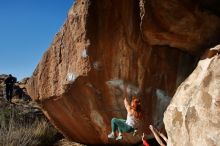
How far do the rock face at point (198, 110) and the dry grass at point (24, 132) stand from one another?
6.15 metres

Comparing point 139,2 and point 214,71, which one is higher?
point 139,2

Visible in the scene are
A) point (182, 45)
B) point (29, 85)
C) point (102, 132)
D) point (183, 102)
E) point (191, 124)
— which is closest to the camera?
point (191, 124)

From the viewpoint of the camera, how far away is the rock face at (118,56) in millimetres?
8336

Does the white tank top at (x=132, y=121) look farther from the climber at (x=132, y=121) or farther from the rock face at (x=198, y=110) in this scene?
the rock face at (x=198, y=110)

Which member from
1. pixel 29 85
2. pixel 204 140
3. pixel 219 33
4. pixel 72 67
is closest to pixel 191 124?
pixel 204 140

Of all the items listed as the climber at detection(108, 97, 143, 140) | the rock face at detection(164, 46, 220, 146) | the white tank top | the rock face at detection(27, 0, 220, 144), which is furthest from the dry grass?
the rock face at detection(164, 46, 220, 146)

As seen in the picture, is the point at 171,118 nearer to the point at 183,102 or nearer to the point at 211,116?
the point at 183,102

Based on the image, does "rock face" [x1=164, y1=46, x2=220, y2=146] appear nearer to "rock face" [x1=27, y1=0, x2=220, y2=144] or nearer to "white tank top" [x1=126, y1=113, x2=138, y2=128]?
"white tank top" [x1=126, y1=113, x2=138, y2=128]

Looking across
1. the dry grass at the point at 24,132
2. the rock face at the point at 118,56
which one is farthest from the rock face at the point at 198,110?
the dry grass at the point at 24,132

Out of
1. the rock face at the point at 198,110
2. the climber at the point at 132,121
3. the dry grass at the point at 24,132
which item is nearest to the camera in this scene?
the rock face at the point at 198,110

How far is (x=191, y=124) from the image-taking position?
22.5 ft

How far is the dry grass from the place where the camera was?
40.4 feet

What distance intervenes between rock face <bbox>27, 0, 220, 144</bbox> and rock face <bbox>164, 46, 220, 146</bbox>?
1282 millimetres

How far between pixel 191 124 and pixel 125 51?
118 inches
